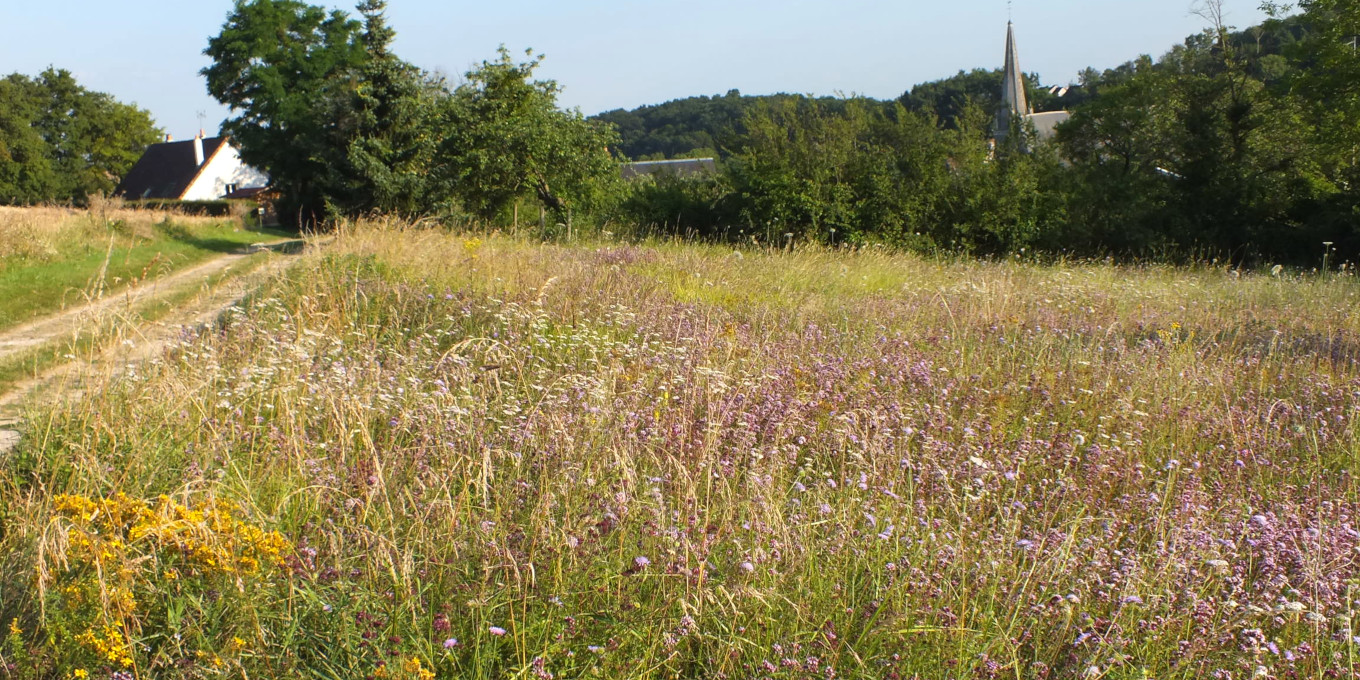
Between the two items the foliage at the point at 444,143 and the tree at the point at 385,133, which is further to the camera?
the tree at the point at 385,133

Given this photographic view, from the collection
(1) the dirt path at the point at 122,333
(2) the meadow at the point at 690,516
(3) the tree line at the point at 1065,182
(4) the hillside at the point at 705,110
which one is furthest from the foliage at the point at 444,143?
(4) the hillside at the point at 705,110

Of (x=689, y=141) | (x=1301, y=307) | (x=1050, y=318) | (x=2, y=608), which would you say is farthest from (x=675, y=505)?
(x=689, y=141)

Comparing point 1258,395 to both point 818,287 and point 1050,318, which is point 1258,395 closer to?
point 1050,318

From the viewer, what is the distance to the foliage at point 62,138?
55.0 m

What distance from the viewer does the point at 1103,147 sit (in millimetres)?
29344

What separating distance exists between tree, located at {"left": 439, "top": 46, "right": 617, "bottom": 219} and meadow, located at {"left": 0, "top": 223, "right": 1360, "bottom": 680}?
15863 mm

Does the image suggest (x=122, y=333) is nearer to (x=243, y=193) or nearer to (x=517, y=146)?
(x=517, y=146)

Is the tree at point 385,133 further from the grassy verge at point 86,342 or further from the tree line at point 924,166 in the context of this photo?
the grassy verge at point 86,342

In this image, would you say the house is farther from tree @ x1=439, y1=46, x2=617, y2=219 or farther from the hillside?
tree @ x1=439, y1=46, x2=617, y2=219

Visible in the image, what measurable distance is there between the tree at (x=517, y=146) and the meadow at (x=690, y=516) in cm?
1586

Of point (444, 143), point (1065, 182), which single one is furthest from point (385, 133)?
point (1065, 182)

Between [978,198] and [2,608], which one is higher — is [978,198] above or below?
above

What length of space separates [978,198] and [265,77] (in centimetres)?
3573

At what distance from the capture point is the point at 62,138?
63656 mm
